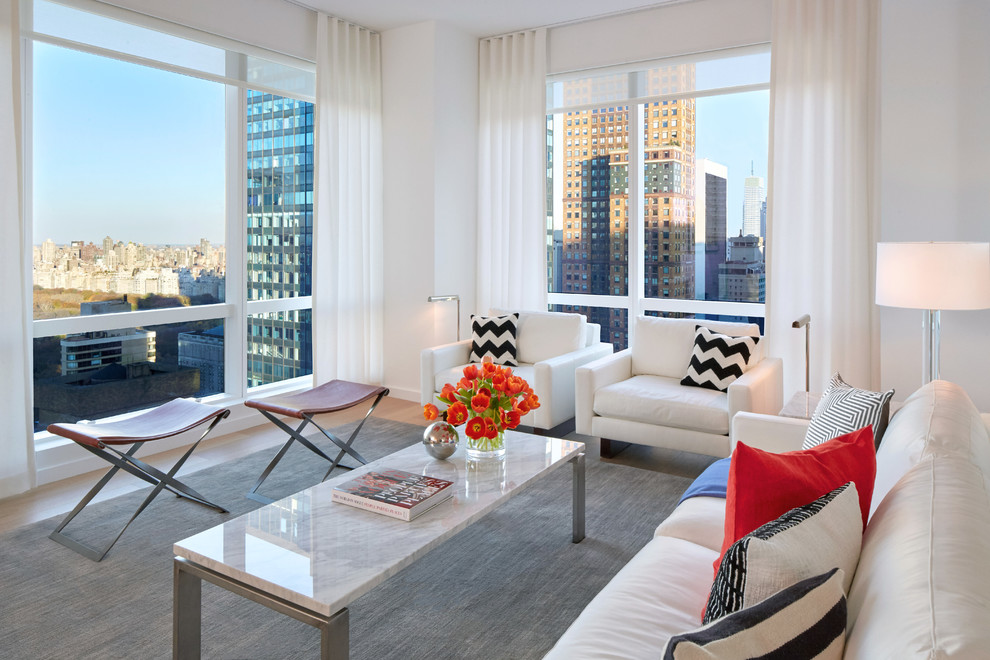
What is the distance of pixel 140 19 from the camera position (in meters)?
4.35

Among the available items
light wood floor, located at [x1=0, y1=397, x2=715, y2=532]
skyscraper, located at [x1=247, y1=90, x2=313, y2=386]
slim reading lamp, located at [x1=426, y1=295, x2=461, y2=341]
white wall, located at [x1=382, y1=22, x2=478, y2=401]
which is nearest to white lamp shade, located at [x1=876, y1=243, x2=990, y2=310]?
light wood floor, located at [x1=0, y1=397, x2=715, y2=532]

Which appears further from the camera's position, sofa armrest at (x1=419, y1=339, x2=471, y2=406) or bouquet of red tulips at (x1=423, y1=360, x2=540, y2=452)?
sofa armrest at (x1=419, y1=339, x2=471, y2=406)

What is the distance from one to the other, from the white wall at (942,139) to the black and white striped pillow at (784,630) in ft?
11.6

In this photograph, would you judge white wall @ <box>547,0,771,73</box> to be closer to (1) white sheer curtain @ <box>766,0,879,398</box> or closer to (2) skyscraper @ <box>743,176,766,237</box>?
(1) white sheer curtain @ <box>766,0,879,398</box>

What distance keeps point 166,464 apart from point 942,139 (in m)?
4.92

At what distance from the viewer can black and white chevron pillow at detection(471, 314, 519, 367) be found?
5.23 meters

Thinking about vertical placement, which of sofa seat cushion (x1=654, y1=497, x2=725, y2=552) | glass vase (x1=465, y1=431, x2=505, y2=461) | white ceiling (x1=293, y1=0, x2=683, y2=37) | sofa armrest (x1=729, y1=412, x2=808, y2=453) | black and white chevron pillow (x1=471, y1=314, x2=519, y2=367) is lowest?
sofa seat cushion (x1=654, y1=497, x2=725, y2=552)

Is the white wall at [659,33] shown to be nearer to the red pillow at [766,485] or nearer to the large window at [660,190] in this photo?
the large window at [660,190]

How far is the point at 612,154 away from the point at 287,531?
453 centimetres

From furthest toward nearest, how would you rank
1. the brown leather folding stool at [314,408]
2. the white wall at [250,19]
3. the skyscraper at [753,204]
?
the skyscraper at [753,204]
the white wall at [250,19]
the brown leather folding stool at [314,408]

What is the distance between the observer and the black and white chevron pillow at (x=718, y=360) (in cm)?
423

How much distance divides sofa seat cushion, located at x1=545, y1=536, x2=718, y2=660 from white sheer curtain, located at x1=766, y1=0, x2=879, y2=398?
322 cm

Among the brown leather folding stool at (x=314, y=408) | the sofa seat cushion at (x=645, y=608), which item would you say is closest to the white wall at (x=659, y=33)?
the brown leather folding stool at (x=314, y=408)

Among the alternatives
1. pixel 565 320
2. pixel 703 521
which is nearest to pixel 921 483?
pixel 703 521
